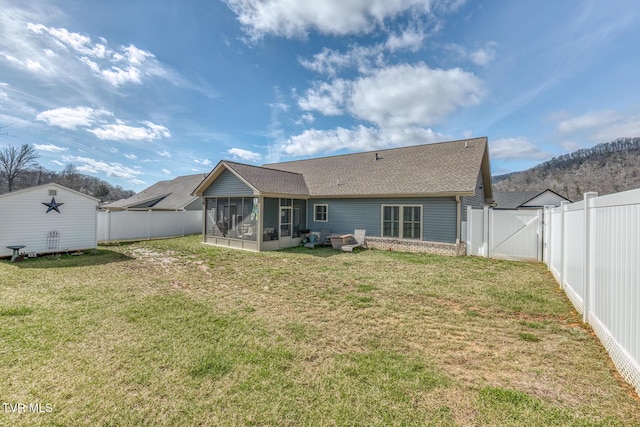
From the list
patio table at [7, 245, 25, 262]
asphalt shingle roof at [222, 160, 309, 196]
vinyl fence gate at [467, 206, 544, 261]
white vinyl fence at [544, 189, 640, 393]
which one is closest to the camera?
white vinyl fence at [544, 189, 640, 393]

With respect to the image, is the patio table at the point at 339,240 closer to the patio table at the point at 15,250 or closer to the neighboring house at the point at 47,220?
the neighboring house at the point at 47,220

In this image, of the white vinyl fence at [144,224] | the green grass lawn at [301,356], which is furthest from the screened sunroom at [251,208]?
the green grass lawn at [301,356]

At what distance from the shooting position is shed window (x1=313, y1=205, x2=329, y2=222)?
14445 millimetres

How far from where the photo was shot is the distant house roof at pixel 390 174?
11578mm

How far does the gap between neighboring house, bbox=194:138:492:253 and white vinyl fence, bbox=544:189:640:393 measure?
6.17 meters

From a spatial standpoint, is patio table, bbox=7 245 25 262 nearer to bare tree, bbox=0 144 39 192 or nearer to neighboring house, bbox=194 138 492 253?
neighboring house, bbox=194 138 492 253

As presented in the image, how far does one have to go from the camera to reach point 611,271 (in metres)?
3.07

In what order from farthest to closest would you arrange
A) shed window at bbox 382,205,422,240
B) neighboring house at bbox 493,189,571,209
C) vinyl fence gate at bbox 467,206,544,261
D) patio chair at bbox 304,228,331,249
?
neighboring house at bbox 493,189,571,209 → patio chair at bbox 304,228,331,249 → shed window at bbox 382,205,422,240 → vinyl fence gate at bbox 467,206,544,261

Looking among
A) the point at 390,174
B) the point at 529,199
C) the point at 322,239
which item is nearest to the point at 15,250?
the point at 322,239

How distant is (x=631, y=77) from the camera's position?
34.0 ft

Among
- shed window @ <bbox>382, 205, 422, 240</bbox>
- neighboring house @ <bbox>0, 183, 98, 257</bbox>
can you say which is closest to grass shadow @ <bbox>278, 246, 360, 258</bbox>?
shed window @ <bbox>382, 205, 422, 240</bbox>

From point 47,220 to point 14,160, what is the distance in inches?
1435

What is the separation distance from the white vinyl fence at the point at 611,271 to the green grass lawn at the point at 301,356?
274 millimetres

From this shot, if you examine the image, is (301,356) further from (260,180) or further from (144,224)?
(144,224)
